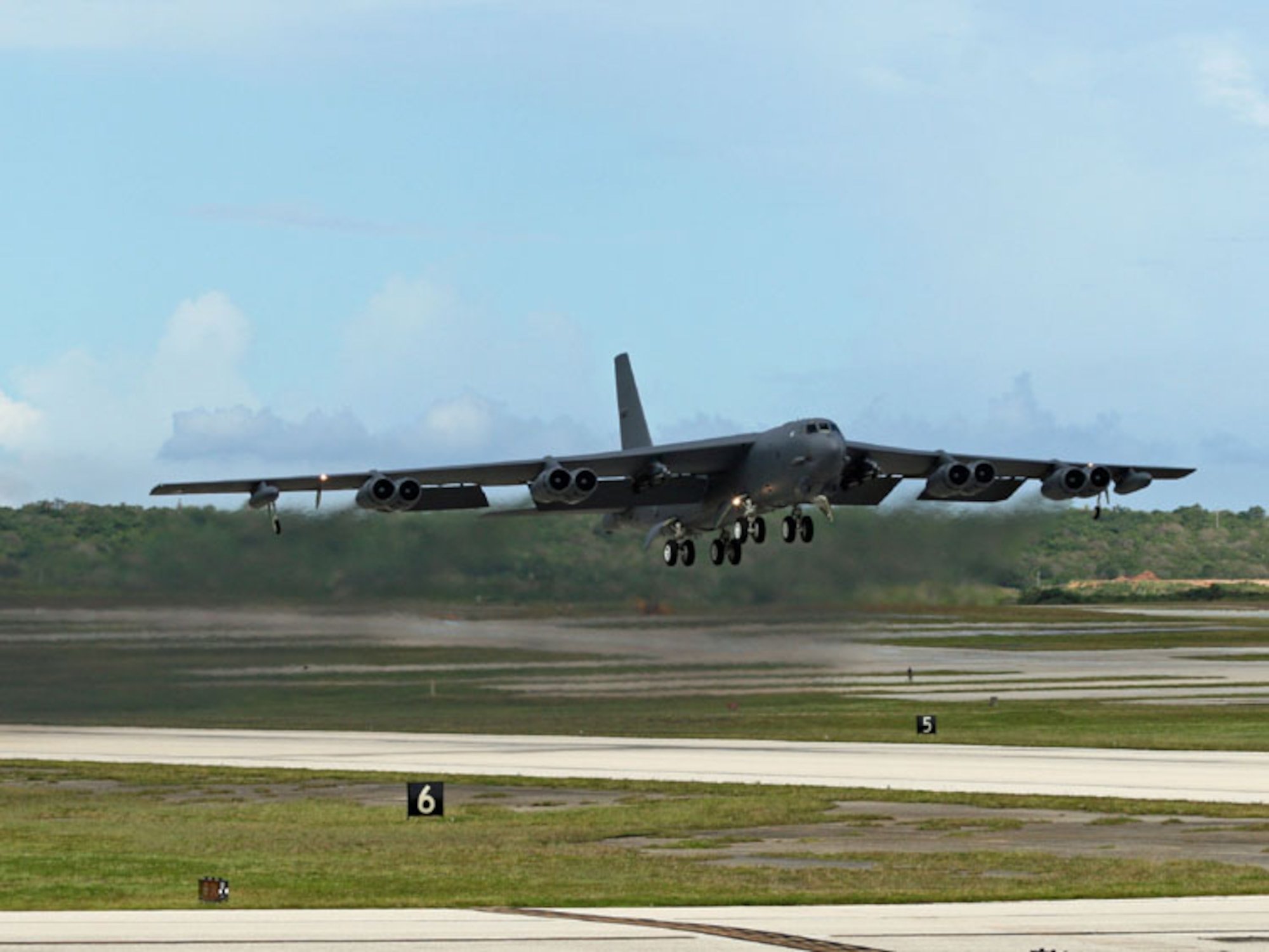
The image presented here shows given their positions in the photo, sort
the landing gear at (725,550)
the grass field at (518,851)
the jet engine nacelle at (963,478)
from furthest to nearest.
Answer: the landing gear at (725,550) → the jet engine nacelle at (963,478) → the grass field at (518,851)

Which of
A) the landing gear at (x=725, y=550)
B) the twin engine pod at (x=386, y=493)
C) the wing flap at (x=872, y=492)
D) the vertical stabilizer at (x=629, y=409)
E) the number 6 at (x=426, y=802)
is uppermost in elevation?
the vertical stabilizer at (x=629, y=409)

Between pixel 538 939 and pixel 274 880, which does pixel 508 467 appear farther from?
pixel 538 939

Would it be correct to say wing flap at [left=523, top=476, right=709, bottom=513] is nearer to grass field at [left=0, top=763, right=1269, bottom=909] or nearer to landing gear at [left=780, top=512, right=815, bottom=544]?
landing gear at [left=780, top=512, right=815, bottom=544]

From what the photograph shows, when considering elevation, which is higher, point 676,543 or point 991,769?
point 676,543

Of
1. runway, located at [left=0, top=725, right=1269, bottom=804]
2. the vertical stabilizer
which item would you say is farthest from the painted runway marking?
the vertical stabilizer

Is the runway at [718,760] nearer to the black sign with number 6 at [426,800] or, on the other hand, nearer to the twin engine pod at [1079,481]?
the twin engine pod at [1079,481]

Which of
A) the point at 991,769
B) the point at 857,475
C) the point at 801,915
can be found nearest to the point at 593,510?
the point at 857,475

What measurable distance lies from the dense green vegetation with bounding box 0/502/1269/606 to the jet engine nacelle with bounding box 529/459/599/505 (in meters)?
12.8

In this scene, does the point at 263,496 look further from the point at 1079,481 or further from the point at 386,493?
the point at 1079,481

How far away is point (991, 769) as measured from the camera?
47.3 meters

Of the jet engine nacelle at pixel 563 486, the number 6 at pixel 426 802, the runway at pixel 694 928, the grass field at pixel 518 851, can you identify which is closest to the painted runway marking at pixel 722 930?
the runway at pixel 694 928

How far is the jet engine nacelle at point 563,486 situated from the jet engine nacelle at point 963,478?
1025 centimetres

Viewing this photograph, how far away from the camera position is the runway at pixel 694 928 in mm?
21453

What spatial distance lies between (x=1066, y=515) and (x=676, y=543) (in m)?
13.0
